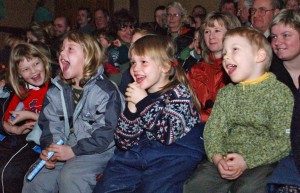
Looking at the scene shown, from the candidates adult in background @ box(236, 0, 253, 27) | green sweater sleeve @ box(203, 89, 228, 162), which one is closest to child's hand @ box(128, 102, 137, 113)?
green sweater sleeve @ box(203, 89, 228, 162)

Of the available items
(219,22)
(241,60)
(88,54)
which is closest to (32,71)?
(88,54)

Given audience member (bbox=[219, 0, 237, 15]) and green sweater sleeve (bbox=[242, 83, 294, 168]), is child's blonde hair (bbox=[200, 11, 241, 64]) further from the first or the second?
audience member (bbox=[219, 0, 237, 15])

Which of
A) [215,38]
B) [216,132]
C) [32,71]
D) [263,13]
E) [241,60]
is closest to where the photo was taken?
[241,60]

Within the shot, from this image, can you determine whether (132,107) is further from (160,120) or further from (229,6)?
(229,6)

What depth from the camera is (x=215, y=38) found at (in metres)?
3.46

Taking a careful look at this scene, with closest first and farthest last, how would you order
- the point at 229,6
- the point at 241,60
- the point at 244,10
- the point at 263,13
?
the point at 241,60 < the point at 263,13 < the point at 244,10 < the point at 229,6

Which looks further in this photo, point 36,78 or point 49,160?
point 36,78

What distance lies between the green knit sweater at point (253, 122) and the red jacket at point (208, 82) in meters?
0.57

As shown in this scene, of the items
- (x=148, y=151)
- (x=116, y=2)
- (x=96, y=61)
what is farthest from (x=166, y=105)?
(x=116, y=2)

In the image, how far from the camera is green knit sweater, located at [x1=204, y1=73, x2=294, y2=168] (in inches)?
98.0

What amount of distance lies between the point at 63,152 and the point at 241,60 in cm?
145

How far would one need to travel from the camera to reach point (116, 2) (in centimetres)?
1099

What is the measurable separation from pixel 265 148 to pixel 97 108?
4.21ft

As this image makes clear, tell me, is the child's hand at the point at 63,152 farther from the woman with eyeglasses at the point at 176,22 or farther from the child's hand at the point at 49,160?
the woman with eyeglasses at the point at 176,22
